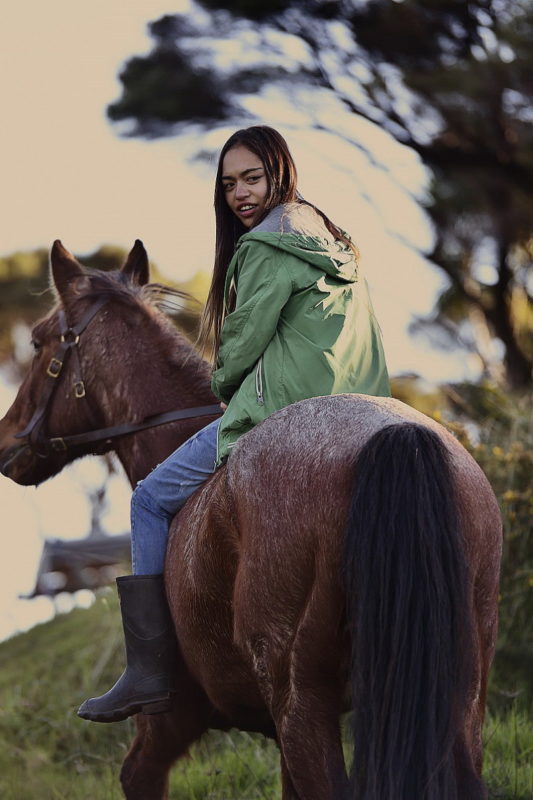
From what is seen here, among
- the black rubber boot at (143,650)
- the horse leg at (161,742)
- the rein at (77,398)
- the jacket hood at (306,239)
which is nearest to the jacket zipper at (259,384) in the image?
the jacket hood at (306,239)

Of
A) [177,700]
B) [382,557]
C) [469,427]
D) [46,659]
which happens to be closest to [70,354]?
[177,700]

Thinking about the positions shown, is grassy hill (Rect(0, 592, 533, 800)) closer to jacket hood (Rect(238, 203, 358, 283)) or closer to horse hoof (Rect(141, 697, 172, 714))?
horse hoof (Rect(141, 697, 172, 714))

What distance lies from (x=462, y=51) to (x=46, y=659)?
7.95m

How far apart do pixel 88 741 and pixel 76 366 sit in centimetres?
350

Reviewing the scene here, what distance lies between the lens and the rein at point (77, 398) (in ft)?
15.5

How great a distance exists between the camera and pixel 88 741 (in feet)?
24.3

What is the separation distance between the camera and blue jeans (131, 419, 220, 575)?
3889mm

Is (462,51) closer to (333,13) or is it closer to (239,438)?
(333,13)

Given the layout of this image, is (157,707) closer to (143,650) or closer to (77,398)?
(143,650)

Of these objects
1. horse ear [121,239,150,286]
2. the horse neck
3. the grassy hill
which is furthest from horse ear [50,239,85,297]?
the grassy hill

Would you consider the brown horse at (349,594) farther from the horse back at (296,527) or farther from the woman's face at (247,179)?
the woman's face at (247,179)

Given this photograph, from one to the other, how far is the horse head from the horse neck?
1 cm

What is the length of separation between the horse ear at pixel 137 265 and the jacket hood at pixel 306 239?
1.65 meters

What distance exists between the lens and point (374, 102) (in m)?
13.0
